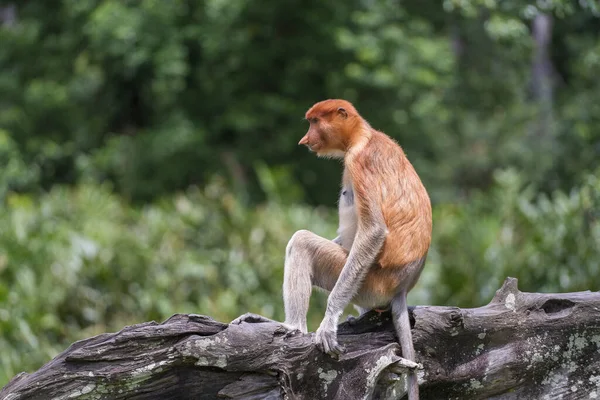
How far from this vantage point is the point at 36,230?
989 centimetres

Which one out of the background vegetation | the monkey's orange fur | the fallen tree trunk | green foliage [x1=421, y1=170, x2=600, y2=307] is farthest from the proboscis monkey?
green foliage [x1=421, y1=170, x2=600, y2=307]

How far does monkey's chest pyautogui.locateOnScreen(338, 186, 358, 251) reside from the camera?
3971 millimetres

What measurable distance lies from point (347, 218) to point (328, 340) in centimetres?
70

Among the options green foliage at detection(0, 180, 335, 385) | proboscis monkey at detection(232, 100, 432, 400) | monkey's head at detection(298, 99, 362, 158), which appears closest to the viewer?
proboscis monkey at detection(232, 100, 432, 400)

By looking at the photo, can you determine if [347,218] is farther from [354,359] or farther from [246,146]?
[246,146]

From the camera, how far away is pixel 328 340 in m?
3.57

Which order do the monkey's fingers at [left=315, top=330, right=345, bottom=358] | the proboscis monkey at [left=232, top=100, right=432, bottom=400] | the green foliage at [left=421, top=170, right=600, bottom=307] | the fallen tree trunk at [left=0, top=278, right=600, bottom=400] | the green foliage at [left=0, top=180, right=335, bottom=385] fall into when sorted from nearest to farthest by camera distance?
the fallen tree trunk at [left=0, top=278, right=600, bottom=400] → the monkey's fingers at [left=315, top=330, right=345, bottom=358] → the proboscis monkey at [left=232, top=100, right=432, bottom=400] → the green foliage at [left=421, top=170, right=600, bottom=307] → the green foliage at [left=0, top=180, right=335, bottom=385]

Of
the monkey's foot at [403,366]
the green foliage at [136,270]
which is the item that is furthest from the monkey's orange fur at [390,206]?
the green foliage at [136,270]

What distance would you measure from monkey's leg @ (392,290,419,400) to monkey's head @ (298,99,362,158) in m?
0.77

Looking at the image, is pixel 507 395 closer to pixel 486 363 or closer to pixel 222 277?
pixel 486 363

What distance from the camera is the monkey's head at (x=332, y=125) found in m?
3.91

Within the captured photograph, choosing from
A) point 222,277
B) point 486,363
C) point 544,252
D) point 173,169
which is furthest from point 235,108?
point 486,363

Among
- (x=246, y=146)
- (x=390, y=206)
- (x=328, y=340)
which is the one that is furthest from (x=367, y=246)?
(x=246, y=146)

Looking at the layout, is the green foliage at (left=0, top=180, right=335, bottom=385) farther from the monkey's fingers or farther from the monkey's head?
the monkey's fingers
